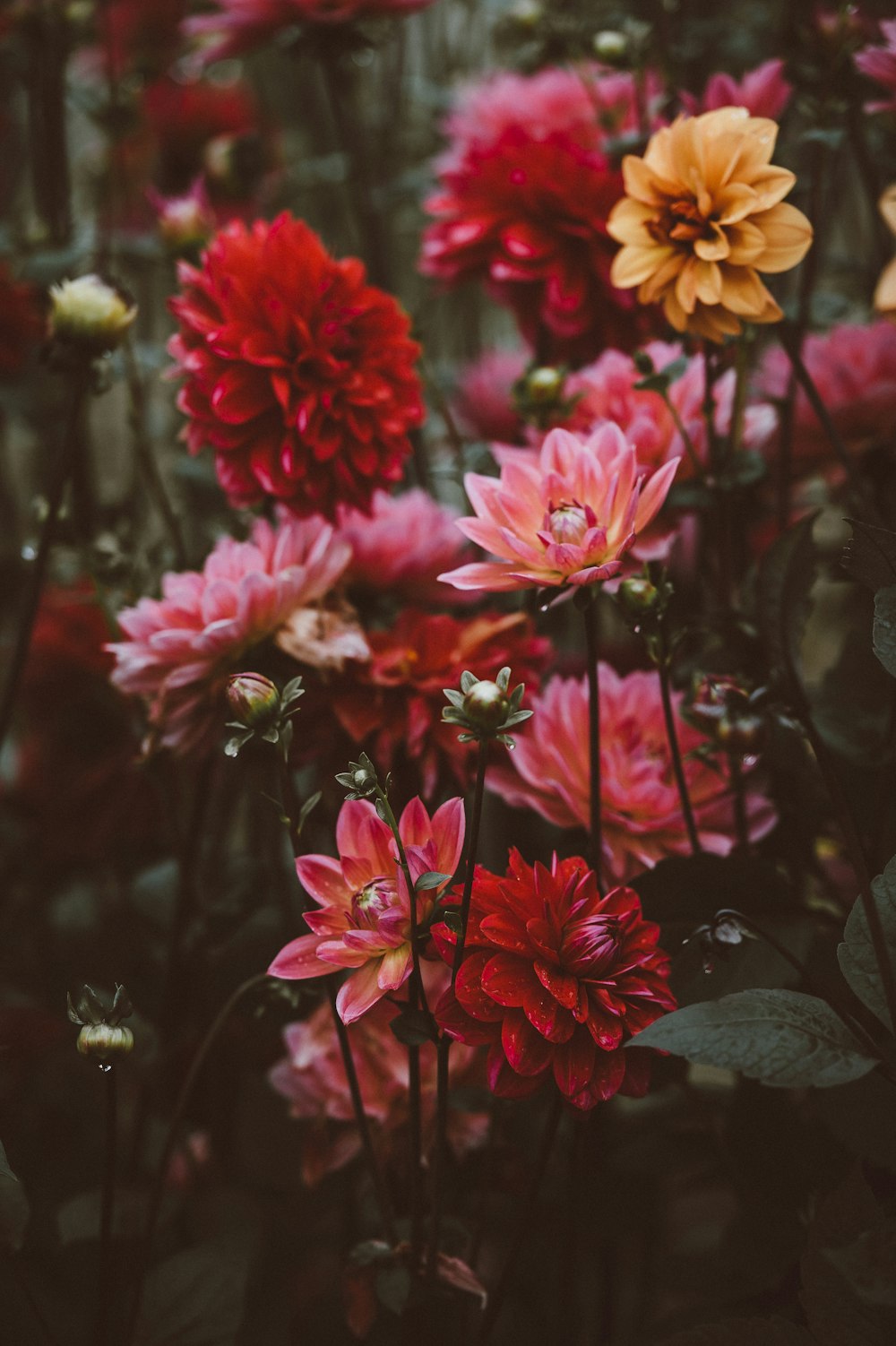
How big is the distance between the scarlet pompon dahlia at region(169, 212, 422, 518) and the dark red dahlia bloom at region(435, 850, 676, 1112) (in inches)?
7.6

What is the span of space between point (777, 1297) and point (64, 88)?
78 cm

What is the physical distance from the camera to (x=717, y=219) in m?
0.40

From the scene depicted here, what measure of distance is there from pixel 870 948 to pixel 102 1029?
23 centimetres

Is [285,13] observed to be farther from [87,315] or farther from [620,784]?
[620,784]

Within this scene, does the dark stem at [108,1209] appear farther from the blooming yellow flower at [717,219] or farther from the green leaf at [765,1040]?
the blooming yellow flower at [717,219]

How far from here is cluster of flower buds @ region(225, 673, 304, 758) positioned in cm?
34

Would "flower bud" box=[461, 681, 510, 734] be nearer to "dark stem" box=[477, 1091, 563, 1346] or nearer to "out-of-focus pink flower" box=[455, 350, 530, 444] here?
"dark stem" box=[477, 1091, 563, 1346]

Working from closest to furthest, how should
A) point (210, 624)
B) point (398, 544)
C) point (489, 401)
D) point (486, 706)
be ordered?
point (486, 706)
point (210, 624)
point (398, 544)
point (489, 401)

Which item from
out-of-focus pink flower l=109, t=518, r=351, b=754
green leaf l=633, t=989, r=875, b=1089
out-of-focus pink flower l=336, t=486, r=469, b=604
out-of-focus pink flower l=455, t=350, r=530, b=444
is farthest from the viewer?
out-of-focus pink flower l=455, t=350, r=530, b=444

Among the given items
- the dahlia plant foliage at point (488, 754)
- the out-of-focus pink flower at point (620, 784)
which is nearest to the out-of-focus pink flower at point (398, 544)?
the dahlia plant foliage at point (488, 754)

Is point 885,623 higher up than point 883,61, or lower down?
lower down

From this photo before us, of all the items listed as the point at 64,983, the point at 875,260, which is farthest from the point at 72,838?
the point at 875,260

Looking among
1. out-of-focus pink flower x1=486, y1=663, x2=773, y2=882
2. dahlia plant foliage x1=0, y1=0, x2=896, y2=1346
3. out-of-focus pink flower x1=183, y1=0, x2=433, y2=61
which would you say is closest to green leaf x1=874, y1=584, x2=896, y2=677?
dahlia plant foliage x1=0, y1=0, x2=896, y2=1346

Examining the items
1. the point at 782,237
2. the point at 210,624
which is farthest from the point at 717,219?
the point at 210,624
